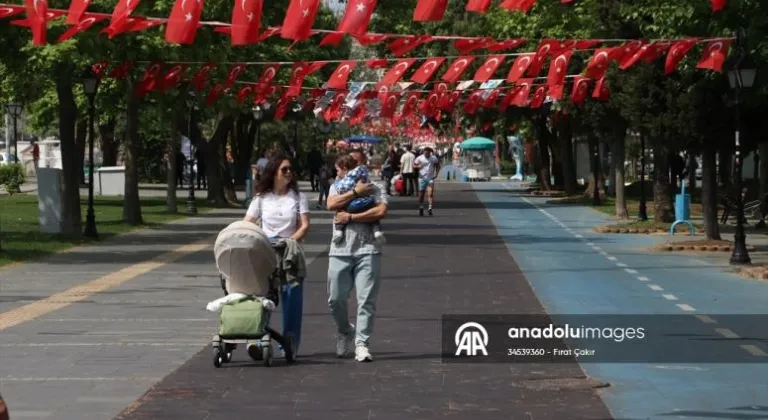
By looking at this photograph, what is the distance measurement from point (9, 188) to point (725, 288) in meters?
42.1

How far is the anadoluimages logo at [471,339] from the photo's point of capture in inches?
550

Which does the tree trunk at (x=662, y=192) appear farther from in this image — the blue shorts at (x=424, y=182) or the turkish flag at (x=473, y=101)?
the turkish flag at (x=473, y=101)

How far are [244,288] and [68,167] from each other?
20298 mm

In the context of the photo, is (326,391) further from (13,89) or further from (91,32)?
(13,89)

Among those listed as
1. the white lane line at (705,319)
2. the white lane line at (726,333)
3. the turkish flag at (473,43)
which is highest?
the turkish flag at (473,43)

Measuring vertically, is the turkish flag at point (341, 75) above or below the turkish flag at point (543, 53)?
below

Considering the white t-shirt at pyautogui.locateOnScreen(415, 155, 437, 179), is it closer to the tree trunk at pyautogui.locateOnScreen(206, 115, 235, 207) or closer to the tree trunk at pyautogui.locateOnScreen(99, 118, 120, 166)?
the tree trunk at pyautogui.locateOnScreen(206, 115, 235, 207)

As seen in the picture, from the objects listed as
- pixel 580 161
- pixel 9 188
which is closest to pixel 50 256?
pixel 9 188

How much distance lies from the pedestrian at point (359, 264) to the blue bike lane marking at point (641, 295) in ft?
5.95

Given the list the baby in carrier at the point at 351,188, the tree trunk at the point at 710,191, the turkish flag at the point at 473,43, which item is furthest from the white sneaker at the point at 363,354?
the tree trunk at the point at 710,191

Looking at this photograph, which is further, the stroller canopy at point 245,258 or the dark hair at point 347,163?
the dark hair at point 347,163

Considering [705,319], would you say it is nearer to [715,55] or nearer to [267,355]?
[715,55]

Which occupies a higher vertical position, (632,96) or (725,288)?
(632,96)

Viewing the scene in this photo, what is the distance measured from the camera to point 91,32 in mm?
23969
